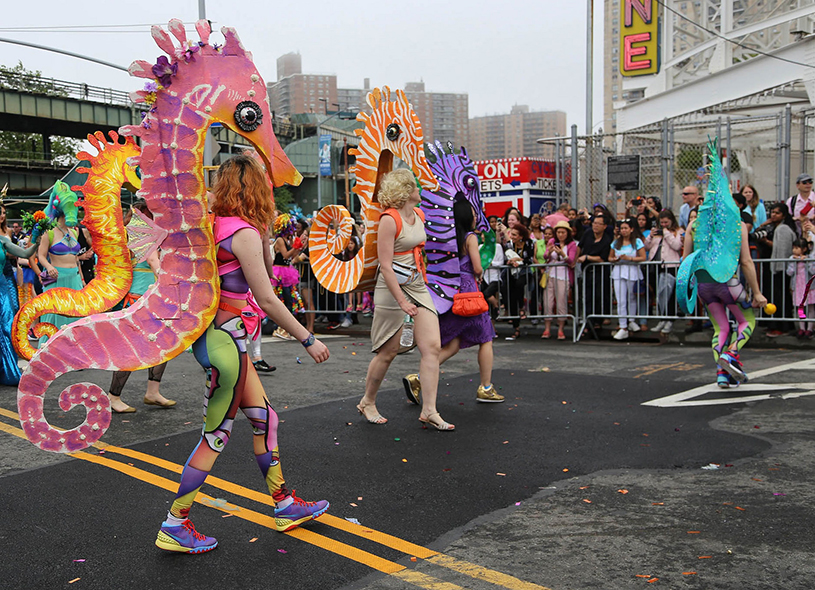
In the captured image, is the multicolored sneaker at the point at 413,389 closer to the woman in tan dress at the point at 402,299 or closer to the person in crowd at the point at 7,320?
the woman in tan dress at the point at 402,299

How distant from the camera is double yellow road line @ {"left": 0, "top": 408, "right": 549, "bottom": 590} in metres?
3.63

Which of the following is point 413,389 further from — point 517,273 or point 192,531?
point 517,273

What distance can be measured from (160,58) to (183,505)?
2.24 meters

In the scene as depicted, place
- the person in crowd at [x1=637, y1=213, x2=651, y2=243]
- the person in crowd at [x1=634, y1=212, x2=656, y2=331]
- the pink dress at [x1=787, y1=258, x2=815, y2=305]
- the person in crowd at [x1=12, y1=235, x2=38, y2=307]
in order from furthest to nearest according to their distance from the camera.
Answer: the person in crowd at [x1=12, y1=235, x2=38, y2=307]
the person in crowd at [x1=637, y1=213, x2=651, y2=243]
the person in crowd at [x1=634, y1=212, x2=656, y2=331]
the pink dress at [x1=787, y1=258, x2=815, y2=305]

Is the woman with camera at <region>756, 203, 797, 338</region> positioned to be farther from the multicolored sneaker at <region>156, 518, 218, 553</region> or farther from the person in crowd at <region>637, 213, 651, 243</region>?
the multicolored sneaker at <region>156, 518, 218, 553</region>

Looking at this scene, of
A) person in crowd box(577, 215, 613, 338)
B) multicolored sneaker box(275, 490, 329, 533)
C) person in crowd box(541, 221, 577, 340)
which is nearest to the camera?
multicolored sneaker box(275, 490, 329, 533)

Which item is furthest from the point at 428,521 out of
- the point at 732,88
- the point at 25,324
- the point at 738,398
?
the point at 732,88

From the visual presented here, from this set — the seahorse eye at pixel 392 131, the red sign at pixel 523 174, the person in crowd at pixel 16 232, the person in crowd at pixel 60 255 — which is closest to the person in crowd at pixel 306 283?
the person in crowd at pixel 60 255

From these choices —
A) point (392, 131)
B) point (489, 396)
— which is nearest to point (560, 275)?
point (489, 396)

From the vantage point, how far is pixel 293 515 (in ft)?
14.1

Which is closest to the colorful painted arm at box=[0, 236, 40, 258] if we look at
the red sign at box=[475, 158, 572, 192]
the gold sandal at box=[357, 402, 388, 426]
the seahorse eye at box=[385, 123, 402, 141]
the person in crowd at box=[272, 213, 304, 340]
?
the person in crowd at box=[272, 213, 304, 340]

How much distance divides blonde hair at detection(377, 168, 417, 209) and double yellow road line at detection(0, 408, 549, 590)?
256 centimetres

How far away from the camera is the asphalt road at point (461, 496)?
376 centimetres

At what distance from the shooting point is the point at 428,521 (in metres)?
4.43
